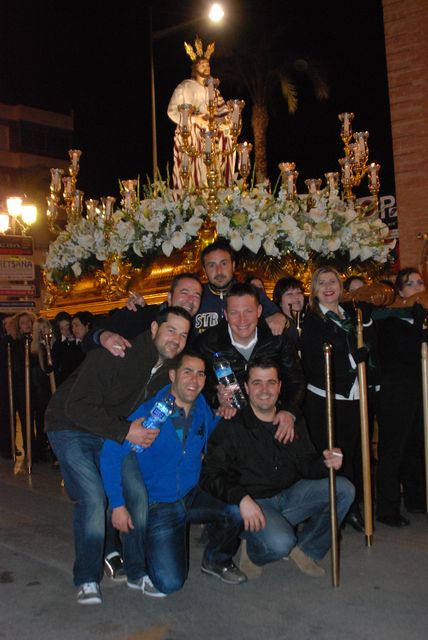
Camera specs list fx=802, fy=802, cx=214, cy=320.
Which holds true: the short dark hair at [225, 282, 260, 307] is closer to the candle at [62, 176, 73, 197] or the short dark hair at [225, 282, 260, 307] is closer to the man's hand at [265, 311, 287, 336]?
Answer: the man's hand at [265, 311, 287, 336]

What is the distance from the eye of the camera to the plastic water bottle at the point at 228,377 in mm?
5059

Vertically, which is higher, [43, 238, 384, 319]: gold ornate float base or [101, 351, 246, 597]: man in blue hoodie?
[43, 238, 384, 319]: gold ornate float base

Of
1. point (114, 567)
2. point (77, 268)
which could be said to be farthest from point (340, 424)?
point (77, 268)

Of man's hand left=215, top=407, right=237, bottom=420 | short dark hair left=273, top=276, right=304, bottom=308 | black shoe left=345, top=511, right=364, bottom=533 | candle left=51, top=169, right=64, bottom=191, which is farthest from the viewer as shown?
candle left=51, top=169, right=64, bottom=191

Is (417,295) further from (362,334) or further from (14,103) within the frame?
(14,103)

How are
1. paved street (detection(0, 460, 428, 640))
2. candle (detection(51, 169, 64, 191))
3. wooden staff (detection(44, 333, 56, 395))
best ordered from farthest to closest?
candle (detection(51, 169, 64, 191)) < wooden staff (detection(44, 333, 56, 395)) < paved street (detection(0, 460, 428, 640))

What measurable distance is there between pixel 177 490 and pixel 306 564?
885 mm

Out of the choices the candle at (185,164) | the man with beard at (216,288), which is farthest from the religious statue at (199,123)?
the man with beard at (216,288)

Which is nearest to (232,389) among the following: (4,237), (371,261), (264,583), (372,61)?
(264,583)

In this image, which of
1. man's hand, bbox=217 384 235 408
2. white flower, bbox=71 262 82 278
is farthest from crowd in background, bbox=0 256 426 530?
white flower, bbox=71 262 82 278

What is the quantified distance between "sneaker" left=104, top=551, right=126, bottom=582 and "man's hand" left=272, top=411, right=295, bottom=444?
4.20 feet

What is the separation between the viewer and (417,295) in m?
5.84

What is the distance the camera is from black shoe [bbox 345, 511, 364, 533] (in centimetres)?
576

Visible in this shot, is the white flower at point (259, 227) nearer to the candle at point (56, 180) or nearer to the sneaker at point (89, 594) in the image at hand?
the candle at point (56, 180)
